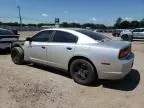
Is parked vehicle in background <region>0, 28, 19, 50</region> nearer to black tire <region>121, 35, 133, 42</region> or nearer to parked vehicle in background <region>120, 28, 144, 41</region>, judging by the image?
black tire <region>121, 35, 133, 42</region>

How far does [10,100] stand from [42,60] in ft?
8.32

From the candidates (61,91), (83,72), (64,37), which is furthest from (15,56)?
(61,91)

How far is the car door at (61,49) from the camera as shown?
263 inches

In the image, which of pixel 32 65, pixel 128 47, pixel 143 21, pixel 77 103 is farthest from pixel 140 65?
pixel 143 21

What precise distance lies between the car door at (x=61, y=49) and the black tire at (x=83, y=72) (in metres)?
0.30

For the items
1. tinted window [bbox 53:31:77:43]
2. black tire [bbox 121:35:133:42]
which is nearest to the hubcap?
tinted window [bbox 53:31:77:43]

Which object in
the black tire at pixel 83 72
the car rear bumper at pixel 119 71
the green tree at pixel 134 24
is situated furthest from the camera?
the green tree at pixel 134 24

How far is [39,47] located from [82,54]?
6.38 ft

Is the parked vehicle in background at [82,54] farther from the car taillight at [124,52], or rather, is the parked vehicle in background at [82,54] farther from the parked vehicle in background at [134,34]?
the parked vehicle in background at [134,34]

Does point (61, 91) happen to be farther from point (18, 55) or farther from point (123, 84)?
point (18, 55)

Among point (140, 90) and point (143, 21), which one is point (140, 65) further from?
point (143, 21)

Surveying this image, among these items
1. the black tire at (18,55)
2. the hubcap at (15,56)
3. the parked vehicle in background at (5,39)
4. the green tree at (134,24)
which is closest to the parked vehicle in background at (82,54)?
the black tire at (18,55)

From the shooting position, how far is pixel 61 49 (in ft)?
22.5

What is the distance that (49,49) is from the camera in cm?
723
